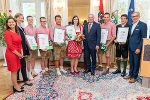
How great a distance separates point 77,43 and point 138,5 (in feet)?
10.0

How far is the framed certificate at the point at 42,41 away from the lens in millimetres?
2911

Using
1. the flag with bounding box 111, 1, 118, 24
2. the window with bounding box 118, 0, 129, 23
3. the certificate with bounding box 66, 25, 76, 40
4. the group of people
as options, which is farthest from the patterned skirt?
the window with bounding box 118, 0, 129, 23

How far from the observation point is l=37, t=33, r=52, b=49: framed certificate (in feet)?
9.55

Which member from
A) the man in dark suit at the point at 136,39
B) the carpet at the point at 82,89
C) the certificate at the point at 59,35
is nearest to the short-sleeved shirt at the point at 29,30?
the certificate at the point at 59,35

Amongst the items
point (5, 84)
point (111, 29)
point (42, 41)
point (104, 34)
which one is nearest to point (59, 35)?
point (42, 41)

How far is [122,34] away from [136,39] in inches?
15.8

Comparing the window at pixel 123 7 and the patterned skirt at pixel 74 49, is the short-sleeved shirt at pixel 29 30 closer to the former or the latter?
the patterned skirt at pixel 74 49

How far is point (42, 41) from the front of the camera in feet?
9.66

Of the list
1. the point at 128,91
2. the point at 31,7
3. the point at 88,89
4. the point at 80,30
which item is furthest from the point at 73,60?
the point at 31,7

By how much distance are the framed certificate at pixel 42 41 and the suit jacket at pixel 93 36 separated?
3.27ft

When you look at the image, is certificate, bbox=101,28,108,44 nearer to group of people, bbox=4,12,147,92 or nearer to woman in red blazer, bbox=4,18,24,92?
group of people, bbox=4,12,147,92

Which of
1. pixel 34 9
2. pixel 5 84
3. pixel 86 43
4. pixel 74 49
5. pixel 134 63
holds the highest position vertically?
pixel 34 9

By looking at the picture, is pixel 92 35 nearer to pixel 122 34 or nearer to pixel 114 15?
pixel 122 34

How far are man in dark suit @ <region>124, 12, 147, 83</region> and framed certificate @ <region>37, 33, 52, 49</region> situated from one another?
1.97 metres
